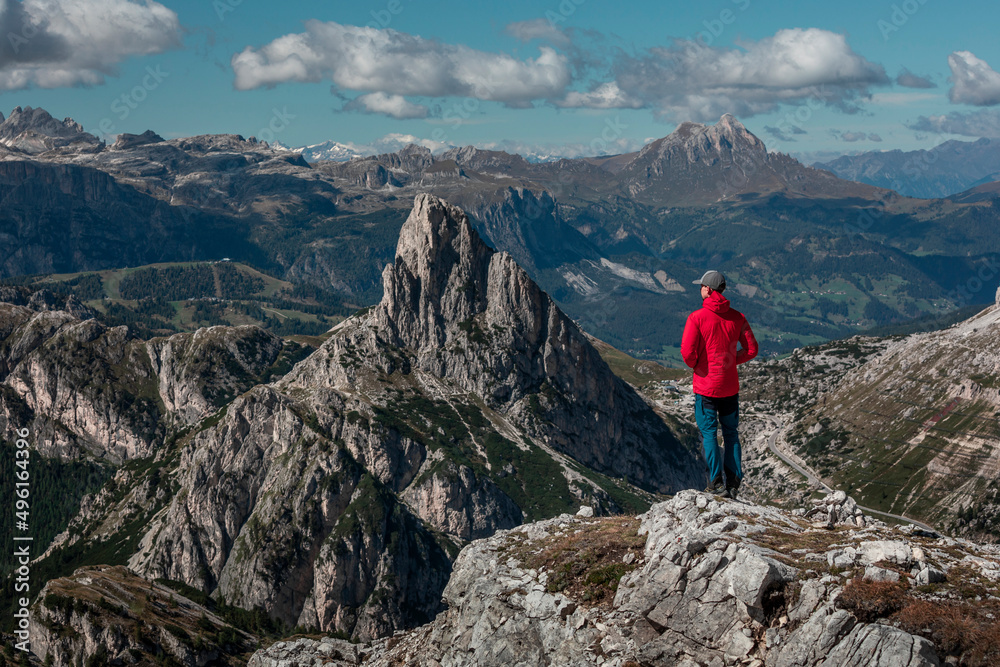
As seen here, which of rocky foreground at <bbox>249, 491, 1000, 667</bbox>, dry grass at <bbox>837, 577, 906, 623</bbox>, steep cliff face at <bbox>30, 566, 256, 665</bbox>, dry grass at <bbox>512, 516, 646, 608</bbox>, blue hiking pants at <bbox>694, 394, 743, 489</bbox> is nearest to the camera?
rocky foreground at <bbox>249, 491, 1000, 667</bbox>

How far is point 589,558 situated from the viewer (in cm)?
5047

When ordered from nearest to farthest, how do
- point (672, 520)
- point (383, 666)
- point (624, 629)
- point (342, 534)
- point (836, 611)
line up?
1. point (836, 611)
2. point (624, 629)
3. point (672, 520)
4. point (383, 666)
5. point (342, 534)

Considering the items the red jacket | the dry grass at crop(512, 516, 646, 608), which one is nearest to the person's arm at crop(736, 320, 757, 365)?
the red jacket

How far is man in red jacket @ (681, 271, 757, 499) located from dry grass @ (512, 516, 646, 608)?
893 cm

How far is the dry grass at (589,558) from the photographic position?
47688 millimetres

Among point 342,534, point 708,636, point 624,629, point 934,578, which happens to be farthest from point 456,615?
point 342,534

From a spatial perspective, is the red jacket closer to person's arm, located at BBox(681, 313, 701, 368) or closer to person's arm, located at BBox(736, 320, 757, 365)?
person's arm, located at BBox(681, 313, 701, 368)

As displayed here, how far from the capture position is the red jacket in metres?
44.3

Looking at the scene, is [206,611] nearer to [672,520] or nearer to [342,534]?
[342,534]

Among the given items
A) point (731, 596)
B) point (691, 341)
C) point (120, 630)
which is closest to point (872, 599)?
point (731, 596)

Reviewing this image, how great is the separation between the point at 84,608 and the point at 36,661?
1426cm

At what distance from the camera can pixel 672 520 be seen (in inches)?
1918

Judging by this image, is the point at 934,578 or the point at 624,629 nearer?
the point at 934,578

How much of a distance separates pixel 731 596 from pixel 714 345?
1383 cm
